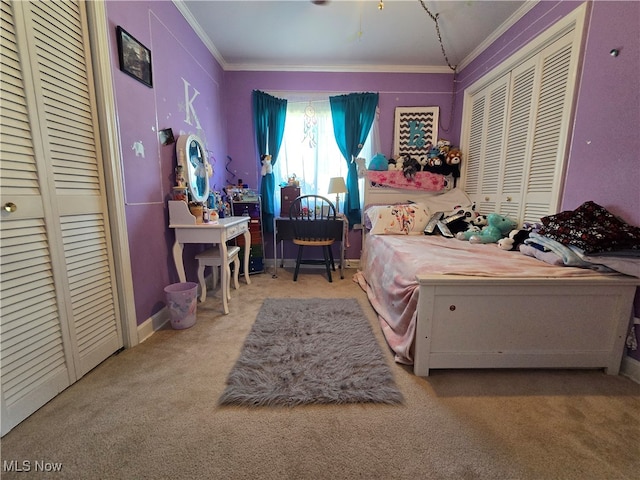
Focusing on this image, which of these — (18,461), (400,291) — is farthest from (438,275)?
(18,461)

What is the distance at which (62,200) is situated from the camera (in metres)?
1.29

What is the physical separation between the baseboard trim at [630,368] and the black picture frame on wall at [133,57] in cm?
325

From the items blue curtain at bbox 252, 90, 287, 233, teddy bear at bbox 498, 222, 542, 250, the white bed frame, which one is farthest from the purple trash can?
teddy bear at bbox 498, 222, 542, 250

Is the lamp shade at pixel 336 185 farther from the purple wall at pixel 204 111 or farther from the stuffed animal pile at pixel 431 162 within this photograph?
the purple wall at pixel 204 111

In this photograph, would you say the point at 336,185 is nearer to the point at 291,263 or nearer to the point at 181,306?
the point at 291,263

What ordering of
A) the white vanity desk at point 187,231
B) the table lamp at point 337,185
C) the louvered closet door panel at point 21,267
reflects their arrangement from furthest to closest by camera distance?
the table lamp at point 337,185 < the white vanity desk at point 187,231 < the louvered closet door panel at point 21,267

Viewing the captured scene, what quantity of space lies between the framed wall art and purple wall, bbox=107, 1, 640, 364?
25.1 inches

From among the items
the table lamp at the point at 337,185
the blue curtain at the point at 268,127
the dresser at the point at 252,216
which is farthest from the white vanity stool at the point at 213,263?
the table lamp at the point at 337,185

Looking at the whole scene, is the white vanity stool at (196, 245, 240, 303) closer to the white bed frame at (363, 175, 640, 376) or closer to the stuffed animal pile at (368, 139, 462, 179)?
the white bed frame at (363, 175, 640, 376)

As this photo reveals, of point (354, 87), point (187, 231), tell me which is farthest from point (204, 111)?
point (354, 87)

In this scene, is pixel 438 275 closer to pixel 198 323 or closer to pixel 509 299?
pixel 509 299

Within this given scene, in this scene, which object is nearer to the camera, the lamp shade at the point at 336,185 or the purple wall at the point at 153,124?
the purple wall at the point at 153,124

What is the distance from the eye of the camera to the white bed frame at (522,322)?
1.36 metres

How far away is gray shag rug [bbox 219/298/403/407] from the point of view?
1.26m
